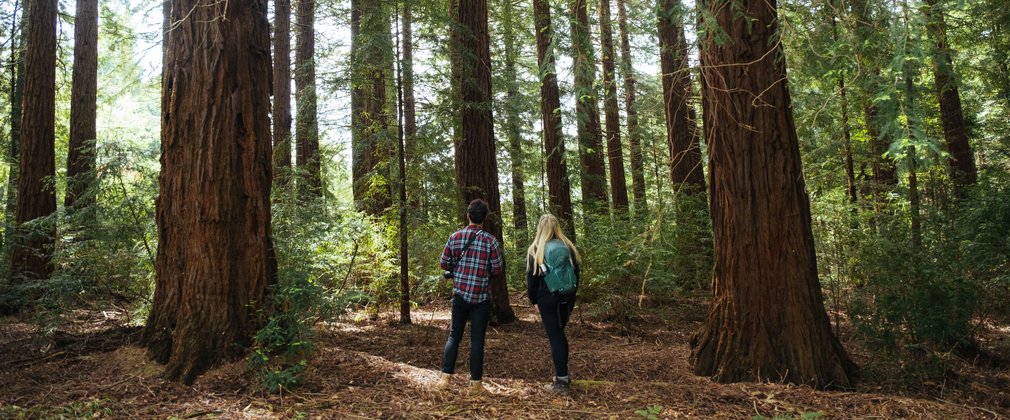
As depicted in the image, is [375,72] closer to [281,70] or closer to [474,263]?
[474,263]

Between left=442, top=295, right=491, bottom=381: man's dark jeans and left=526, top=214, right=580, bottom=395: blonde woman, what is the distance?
1.55ft

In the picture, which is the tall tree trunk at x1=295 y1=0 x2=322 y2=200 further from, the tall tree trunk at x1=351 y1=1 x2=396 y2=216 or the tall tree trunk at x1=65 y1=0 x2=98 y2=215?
the tall tree trunk at x1=65 y1=0 x2=98 y2=215

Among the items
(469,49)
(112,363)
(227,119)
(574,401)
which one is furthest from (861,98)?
(112,363)

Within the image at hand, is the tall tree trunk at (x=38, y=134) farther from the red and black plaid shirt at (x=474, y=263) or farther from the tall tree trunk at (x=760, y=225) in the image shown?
the tall tree trunk at (x=760, y=225)

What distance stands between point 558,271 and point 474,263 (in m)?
0.76

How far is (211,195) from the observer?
5133 millimetres

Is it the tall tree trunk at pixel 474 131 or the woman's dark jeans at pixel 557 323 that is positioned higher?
the tall tree trunk at pixel 474 131

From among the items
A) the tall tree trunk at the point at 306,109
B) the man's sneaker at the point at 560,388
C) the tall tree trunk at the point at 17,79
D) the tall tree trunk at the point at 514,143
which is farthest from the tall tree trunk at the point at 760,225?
the tall tree trunk at the point at 17,79

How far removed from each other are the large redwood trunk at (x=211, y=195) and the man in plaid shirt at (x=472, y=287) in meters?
1.79

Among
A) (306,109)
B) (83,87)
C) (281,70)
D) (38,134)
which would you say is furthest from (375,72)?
(83,87)

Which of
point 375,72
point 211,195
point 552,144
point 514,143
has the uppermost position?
point 375,72

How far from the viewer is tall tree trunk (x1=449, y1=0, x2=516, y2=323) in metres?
8.83

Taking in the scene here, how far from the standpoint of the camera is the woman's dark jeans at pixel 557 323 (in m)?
4.95

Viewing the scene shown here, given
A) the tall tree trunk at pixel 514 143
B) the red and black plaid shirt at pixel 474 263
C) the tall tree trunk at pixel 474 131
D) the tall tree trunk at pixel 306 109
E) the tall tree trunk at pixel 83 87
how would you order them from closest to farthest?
the red and black plaid shirt at pixel 474 263, the tall tree trunk at pixel 306 109, the tall tree trunk at pixel 474 131, the tall tree trunk at pixel 83 87, the tall tree trunk at pixel 514 143
